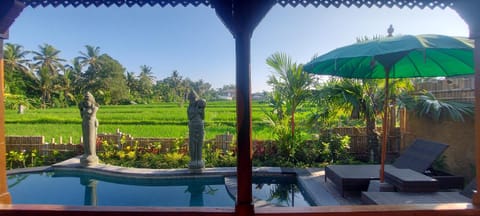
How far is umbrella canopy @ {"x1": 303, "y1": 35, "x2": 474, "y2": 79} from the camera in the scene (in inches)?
126

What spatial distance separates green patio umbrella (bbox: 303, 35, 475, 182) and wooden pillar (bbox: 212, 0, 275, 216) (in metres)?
1.57

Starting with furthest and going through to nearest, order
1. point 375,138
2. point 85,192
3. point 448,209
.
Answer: point 375,138, point 85,192, point 448,209

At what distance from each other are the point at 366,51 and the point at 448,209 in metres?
1.78

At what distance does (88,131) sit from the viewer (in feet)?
24.1

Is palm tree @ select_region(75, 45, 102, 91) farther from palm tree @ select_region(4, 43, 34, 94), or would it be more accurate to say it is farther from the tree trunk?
the tree trunk

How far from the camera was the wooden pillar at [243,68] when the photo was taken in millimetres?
2326

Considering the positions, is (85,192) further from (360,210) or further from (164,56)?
(164,56)

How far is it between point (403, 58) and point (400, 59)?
712mm

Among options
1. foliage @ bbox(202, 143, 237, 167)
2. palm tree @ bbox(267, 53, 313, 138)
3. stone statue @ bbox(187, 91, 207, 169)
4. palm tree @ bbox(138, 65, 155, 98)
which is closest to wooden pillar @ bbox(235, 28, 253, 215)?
stone statue @ bbox(187, 91, 207, 169)

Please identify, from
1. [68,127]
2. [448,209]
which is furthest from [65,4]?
→ [68,127]

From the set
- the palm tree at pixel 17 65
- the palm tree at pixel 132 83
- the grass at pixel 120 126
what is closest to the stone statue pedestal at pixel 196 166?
the grass at pixel 120 126

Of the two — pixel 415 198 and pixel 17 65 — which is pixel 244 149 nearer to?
pixel 415 198

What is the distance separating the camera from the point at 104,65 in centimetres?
3628

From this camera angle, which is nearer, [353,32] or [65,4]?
[65,4]
